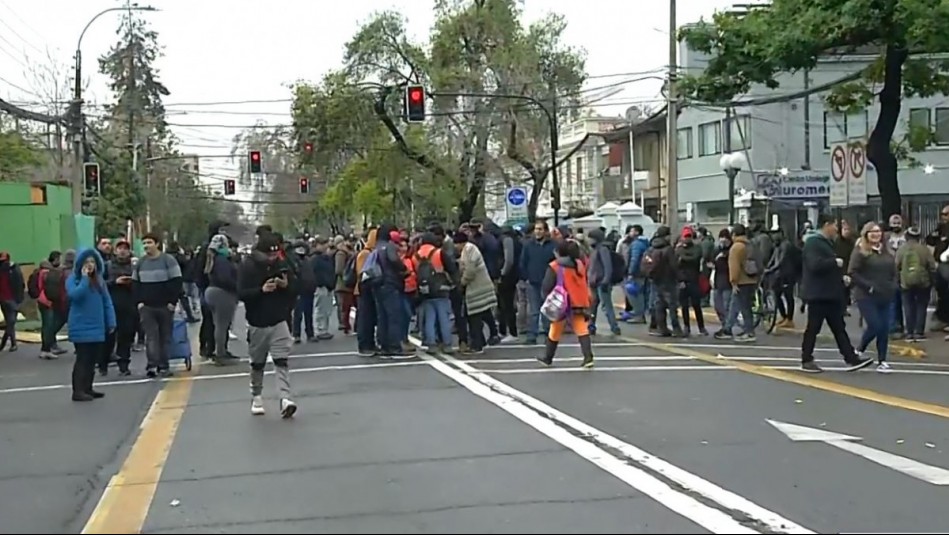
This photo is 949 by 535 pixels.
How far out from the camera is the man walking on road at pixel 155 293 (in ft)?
52.7

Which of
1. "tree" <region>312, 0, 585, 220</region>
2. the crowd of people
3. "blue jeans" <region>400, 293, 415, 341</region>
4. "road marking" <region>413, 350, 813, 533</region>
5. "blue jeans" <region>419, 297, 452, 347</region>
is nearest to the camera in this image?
"road marking" <region>413, 350, 813, 533</region>

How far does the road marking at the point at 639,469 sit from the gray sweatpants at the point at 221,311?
4.99 meters

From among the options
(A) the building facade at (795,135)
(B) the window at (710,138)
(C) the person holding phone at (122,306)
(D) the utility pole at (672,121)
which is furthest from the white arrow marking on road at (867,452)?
(B) the window at (710,138)

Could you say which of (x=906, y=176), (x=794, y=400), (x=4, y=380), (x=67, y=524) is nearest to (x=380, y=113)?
(x=906, y=176)

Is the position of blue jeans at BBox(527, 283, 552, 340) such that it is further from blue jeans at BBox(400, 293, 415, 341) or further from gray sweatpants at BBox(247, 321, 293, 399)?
gray sweatpants at BBox(247, 321, 293, 399)

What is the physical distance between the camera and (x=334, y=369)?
55.1 ft

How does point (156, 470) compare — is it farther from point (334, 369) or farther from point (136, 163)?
point (136, 163)

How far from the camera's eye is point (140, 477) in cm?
941

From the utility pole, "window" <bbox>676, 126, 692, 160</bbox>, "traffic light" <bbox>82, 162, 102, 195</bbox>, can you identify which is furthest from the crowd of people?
"window" <bbox>676, 126, 692, 160</bbox>

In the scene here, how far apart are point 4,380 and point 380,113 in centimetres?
2943

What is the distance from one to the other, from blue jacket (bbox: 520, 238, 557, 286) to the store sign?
55.7ft

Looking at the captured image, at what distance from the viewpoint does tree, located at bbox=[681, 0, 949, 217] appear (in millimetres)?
19391

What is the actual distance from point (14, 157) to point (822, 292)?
127 feet

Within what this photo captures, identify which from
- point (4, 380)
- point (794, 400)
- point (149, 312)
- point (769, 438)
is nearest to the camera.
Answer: point (769, 438)
